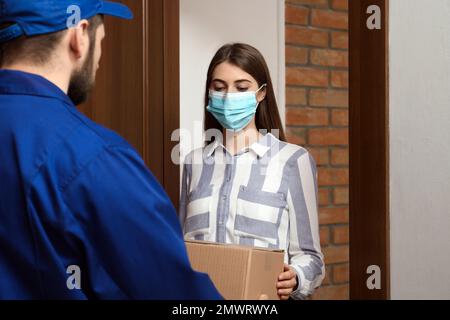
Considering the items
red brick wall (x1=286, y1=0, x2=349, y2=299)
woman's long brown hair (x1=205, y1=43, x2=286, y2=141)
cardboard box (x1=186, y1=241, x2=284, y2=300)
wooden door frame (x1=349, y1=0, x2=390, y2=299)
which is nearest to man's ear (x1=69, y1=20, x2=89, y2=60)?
cardboard box (x1=186, y1=241, x2=284, y2=300)

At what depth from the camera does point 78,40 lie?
3.26 ft

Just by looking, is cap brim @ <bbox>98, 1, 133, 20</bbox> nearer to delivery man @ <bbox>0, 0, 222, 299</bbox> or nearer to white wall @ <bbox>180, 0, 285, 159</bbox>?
delivery man @ <bbox>0, 0, 222, 299</bbox>

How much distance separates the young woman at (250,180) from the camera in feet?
5.54

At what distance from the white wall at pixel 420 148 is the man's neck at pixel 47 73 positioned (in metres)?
0.77

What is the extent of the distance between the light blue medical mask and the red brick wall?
78cm

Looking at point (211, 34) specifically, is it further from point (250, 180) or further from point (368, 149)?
point (368, 149)

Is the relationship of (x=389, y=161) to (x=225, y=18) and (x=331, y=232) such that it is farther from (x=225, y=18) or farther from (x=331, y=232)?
(x=331, y=232)

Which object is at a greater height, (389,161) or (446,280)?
(389,161)

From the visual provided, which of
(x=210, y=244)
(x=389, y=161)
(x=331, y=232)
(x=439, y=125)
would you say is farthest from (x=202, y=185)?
(x=331, y=232)

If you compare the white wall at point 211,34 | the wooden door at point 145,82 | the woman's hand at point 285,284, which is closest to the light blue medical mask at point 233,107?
the wooden door at point 145,82

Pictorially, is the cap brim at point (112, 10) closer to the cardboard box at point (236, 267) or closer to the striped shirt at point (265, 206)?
the cardboard box at point (236, 267)

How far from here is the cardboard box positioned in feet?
4.16
